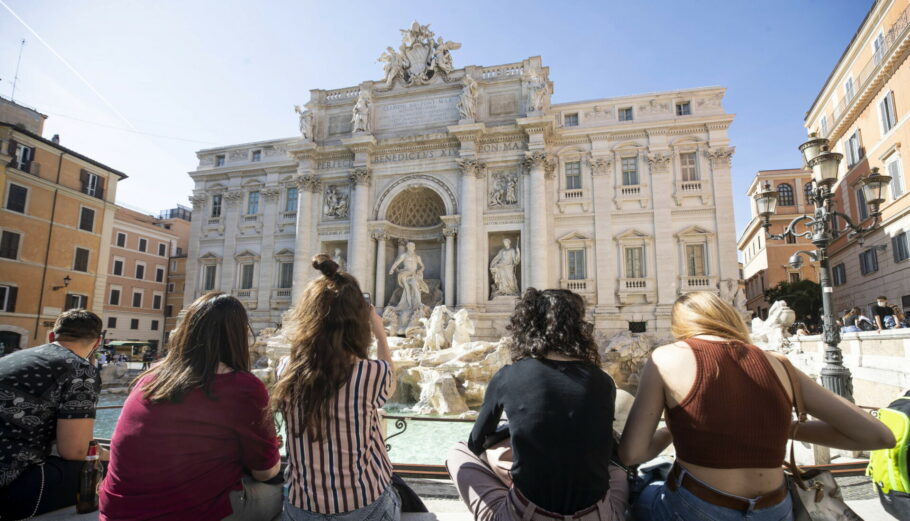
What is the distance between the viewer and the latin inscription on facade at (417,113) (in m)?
21.1

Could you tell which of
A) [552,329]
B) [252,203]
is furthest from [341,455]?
[252,203]

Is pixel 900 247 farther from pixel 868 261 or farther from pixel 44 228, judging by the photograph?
pixel 44 228

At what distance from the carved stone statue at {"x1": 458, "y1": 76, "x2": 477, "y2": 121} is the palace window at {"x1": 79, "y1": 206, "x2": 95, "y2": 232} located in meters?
20.7

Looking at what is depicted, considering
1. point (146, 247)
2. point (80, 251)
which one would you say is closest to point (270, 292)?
point (80, 251)

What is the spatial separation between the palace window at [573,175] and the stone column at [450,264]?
222 inches

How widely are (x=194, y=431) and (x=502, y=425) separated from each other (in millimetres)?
1507

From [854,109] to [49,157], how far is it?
37261mm

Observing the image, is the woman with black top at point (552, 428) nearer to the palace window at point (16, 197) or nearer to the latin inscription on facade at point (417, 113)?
the latin inscription on facade at point (417, 113)

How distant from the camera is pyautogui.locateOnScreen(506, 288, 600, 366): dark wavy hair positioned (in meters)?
2.28

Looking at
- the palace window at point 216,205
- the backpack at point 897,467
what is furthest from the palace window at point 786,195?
the palace window at point 216,205

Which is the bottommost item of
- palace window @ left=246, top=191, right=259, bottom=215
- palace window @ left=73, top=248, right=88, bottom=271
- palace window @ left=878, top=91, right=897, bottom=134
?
palace window @ left=73, top=248, right=88, bottom=271

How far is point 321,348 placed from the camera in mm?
2143

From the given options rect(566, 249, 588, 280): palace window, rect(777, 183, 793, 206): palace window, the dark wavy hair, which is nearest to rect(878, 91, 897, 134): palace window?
rect(566, 249, 588, 280): palace window

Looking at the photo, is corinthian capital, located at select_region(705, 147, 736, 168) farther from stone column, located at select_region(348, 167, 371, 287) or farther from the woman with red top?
the woman with red top
